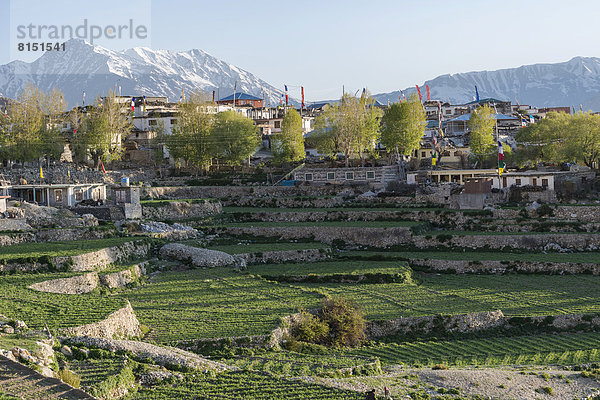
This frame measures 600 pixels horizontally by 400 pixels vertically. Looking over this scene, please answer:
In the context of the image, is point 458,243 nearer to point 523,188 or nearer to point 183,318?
point 523,188

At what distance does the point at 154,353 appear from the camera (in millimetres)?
25984

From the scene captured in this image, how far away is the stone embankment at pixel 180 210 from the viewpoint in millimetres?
58281

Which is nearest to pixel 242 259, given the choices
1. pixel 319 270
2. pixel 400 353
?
pixel 319 270

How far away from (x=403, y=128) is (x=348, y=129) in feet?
17.9

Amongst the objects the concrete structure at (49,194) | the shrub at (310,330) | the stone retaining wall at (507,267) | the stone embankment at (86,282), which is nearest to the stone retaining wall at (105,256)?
the stone embankment at (86,282)

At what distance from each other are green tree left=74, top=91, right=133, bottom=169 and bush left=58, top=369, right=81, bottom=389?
2139 inches

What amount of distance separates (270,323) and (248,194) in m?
39.1

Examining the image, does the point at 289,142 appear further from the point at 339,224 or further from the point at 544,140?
the point at 544,140

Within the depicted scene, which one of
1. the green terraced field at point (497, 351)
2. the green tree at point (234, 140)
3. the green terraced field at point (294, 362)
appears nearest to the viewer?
the green terraced field at point (294, 362)

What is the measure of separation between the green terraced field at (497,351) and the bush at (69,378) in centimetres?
1178

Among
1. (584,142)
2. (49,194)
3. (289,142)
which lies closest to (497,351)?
(49,194)

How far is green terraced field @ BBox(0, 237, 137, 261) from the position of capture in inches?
1598

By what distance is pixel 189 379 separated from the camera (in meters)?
24.5

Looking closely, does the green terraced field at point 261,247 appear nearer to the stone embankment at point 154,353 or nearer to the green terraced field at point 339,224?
the green terraced field at point 339,224
